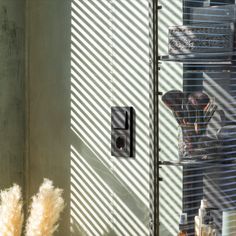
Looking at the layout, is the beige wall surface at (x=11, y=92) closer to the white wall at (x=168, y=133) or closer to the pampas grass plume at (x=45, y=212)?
the pampas grass plume at (x=45, y=212)


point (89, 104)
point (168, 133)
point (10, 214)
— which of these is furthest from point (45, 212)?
point (168, 133)

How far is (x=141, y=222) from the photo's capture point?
2.53m

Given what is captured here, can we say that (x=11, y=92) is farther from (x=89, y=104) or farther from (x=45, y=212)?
(x=45, y=212)

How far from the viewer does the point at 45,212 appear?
8.22 feet

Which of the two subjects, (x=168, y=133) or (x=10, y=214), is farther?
(x=10, y=214)

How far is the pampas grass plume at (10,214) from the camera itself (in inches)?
97.7

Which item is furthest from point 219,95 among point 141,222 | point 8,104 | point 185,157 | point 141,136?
point 8,104

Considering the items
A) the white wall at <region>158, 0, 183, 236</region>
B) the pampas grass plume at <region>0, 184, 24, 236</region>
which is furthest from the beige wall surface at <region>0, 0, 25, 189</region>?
the white wall at <region>158, 0, 183, 236</region>

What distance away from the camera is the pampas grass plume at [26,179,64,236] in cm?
250

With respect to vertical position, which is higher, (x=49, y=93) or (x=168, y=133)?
(x=49, y=93)

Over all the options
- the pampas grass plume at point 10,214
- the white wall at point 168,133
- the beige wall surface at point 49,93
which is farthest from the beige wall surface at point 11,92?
the white wall at point 168,133

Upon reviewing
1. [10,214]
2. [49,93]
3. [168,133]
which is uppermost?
[49,93]

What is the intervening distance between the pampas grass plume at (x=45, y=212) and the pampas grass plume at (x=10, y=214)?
0.06m

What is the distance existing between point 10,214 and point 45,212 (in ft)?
0.45
